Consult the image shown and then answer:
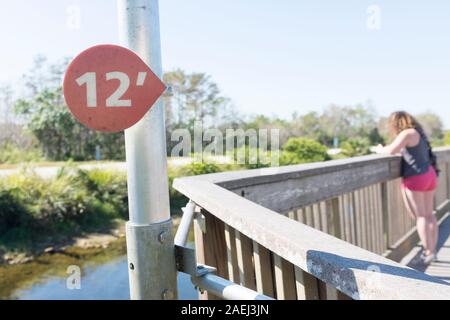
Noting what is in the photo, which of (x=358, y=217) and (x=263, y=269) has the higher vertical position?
(x=263, y=269)

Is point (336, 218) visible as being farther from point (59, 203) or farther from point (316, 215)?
point (59, 203)

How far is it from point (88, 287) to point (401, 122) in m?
4.78

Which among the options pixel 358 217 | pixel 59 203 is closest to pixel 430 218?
pixel 358 217

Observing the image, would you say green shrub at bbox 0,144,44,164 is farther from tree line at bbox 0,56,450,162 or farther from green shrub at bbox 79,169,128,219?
green shrub at bbox 79,169,128,219

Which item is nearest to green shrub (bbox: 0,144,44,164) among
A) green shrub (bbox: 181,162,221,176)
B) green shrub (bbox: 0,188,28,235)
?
green shrub (bbox: 0,188,28,235)

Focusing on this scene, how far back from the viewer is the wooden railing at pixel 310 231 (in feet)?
2.35

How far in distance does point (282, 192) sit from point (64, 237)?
24.6ft

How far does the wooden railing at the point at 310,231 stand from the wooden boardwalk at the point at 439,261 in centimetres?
9

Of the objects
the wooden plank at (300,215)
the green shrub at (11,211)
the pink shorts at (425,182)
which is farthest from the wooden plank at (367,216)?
the green shrub at (11,211)

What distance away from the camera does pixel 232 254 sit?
1479 mm

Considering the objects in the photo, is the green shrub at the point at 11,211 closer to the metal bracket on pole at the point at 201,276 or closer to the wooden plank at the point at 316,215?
the wooden plank at the point at 316,215

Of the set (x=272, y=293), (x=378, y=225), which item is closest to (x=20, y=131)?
(x=378, y=225)

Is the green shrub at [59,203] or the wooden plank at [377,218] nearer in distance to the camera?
the wooden plank at [377,218]

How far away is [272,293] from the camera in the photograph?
1.34 m
